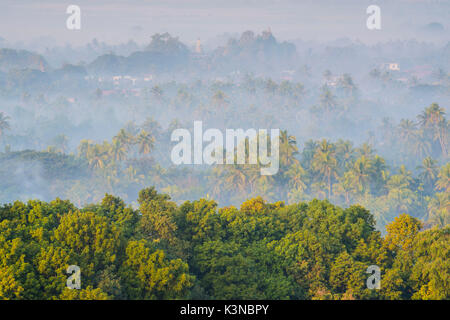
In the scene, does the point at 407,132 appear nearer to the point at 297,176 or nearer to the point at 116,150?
the point at 297,176

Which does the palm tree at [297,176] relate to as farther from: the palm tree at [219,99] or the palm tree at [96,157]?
Answer: the palm tree at [219,99]

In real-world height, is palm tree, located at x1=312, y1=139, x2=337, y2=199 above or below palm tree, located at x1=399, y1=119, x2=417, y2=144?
below

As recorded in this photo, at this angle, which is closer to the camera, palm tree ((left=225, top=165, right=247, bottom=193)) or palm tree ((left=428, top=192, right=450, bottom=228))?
palm tree ((left=428, top=192, right=450, bottom=228))

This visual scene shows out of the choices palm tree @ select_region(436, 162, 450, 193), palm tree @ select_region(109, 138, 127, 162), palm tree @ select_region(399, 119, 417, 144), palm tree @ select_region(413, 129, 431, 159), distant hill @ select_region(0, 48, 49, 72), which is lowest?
palm tree @ select_region(436, 162, 450, 193)

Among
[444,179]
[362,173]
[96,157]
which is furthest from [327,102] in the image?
[96,157]

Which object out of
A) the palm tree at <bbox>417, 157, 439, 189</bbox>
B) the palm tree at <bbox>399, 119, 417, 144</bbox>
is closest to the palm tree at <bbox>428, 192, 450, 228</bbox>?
the palm tree at <bbox>417, 157, 439, 189</bbox>

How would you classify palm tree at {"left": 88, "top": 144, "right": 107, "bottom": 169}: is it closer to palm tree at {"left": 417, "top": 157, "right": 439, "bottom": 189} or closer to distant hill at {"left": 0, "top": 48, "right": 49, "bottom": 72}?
palm tree at {"left": 417, "top": 157, "right": 439, "bottom": 189}
